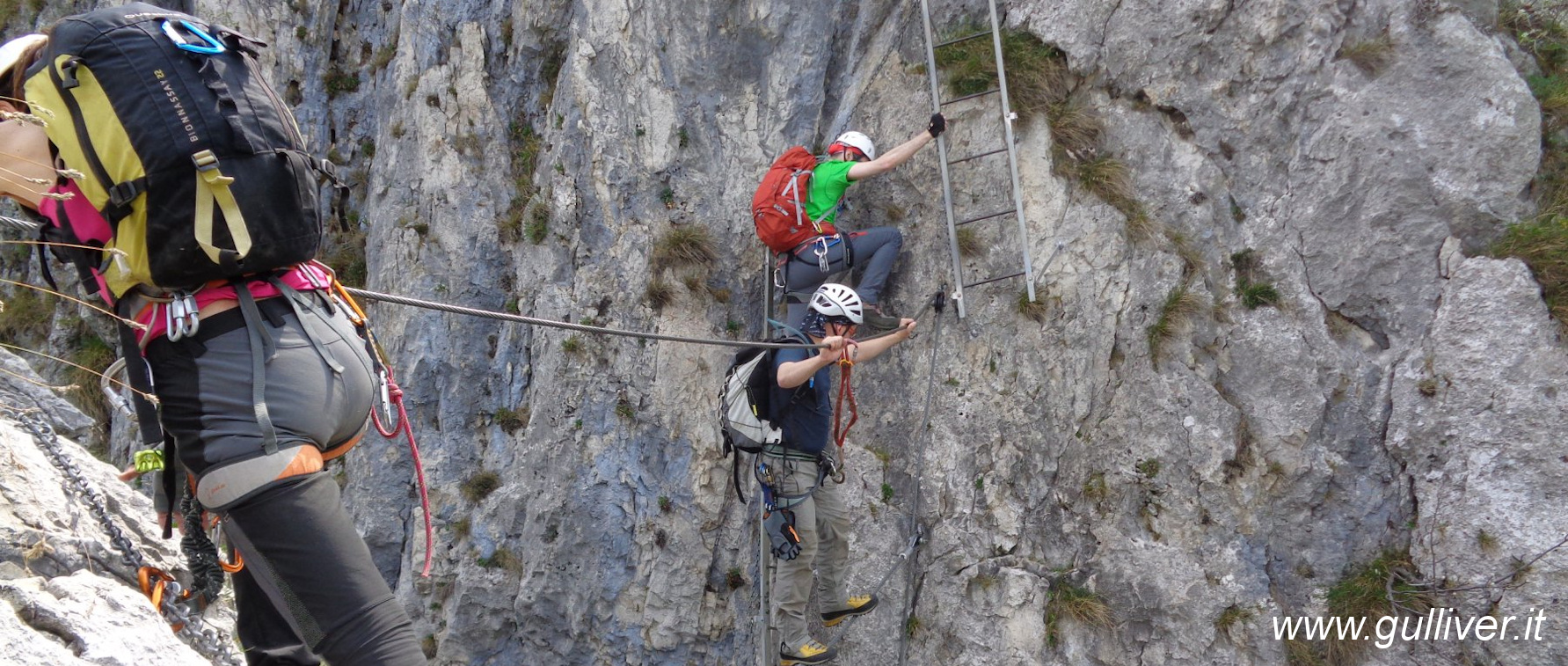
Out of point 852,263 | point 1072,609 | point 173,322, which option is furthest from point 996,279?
point 173,322

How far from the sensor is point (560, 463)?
1047 centimetres

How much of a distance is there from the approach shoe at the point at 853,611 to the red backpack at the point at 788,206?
351cm

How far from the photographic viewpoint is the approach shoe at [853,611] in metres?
8.48

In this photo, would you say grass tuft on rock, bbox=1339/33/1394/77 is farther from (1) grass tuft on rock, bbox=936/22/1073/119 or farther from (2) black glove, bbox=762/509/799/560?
(2) black glove, bbox=762/509/799/560

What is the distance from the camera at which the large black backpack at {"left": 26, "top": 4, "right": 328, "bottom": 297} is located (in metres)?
2.96

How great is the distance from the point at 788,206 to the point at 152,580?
6.13 meters

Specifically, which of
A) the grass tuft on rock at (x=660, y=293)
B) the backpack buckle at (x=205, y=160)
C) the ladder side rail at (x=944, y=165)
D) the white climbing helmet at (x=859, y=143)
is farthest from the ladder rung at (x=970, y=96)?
the backpack buckle at (x=205, y=160)

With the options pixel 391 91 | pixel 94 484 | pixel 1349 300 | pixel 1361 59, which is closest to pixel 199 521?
pixel 94 484

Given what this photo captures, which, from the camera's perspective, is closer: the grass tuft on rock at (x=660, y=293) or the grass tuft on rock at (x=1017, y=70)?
the grass tuft on rock at (x=1017, y=70)

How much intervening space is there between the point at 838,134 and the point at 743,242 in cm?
161

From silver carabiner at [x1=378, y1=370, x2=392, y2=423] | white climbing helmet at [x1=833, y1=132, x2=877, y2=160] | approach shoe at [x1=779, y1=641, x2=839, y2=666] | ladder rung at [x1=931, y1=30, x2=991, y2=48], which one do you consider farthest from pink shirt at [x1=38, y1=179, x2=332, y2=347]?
ladder rung at [x1=931, y1=30, x2=991, y2=48]

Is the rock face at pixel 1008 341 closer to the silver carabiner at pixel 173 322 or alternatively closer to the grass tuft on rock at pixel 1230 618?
the grass tuft on rock at pixel 1230 618

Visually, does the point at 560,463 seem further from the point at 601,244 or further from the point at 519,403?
the point at 601,244

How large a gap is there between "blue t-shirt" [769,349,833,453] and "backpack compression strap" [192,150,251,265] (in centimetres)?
493
